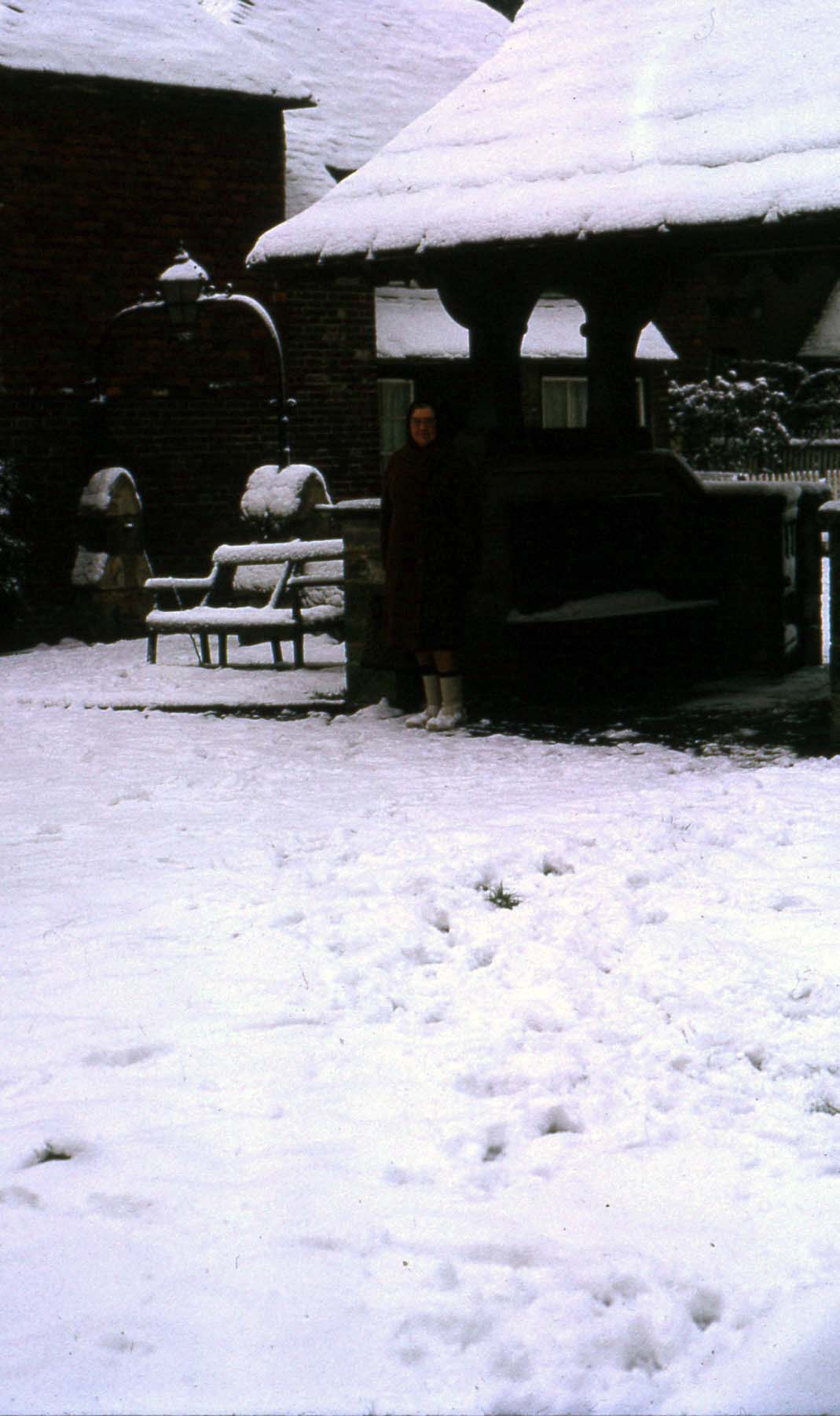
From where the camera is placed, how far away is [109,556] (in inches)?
632

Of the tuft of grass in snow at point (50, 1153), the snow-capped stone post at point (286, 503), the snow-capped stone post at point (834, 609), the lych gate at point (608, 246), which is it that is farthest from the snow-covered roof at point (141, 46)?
the tuft of grass in snow at point (50, 1153)

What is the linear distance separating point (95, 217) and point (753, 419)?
13237 mm

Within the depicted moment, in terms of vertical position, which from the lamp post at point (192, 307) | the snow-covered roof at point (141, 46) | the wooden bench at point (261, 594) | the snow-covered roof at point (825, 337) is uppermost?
the snow-covered roof at point (141, 46)

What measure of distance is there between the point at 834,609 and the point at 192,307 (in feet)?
29.4

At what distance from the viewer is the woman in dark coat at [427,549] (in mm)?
9438

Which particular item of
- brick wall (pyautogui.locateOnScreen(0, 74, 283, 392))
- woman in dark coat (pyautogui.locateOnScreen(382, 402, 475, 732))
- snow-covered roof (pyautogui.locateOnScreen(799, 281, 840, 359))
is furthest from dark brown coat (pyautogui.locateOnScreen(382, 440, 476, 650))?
snow-covered roof (pyautogui.locateOnScreen(799, 281, 840, 359))

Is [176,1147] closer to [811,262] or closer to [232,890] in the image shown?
[232,890]

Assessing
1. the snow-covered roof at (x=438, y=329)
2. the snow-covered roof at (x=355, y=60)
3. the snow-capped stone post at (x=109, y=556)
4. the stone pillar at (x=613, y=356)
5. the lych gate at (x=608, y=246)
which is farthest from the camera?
the snow-covered roof at (x=355, y=60)

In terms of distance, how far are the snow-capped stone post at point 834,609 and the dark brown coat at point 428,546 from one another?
2.06 metres

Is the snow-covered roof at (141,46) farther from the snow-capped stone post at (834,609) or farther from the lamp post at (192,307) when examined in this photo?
the snow-capped stone post at (834,609)

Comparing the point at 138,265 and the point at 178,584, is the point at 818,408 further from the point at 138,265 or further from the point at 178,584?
the point at 178,584

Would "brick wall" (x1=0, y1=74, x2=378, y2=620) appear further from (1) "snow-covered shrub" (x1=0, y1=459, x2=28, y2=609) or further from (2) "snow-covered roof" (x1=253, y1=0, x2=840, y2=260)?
(2) "snow-covered roof" (x1=253, y1=0, x2=840, y2=260)

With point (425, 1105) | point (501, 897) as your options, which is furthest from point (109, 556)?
point (425, 1105)

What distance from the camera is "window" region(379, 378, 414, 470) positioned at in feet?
65.0
